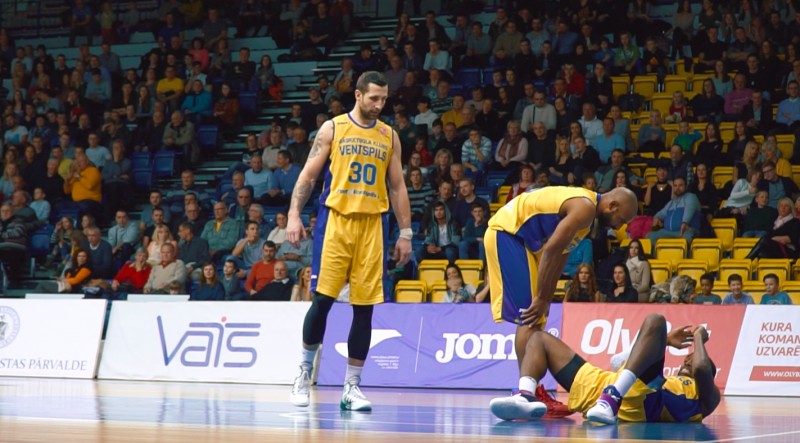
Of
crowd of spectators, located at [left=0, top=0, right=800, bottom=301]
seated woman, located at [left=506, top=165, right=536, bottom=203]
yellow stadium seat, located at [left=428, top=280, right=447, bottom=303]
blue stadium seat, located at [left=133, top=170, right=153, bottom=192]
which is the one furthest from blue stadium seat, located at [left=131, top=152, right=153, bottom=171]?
yellow stadium seat, located at [left=428, top=280, right=447, bottom=303]

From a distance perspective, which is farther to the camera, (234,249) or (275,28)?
(275,28)

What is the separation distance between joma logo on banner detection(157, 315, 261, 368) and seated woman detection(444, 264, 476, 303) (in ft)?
9.48

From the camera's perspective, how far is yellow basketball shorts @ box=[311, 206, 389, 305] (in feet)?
28.8

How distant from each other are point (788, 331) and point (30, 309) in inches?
358

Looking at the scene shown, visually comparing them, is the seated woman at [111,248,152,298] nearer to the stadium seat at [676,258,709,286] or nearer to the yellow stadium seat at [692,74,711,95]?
the stadium seat at [676,258,709,286]

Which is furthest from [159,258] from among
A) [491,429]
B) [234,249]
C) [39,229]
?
[491,429]

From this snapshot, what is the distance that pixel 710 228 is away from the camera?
664 inches

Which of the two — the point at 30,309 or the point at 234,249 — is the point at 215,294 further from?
the point at 30,309

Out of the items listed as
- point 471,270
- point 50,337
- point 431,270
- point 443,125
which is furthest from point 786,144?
point 50,337

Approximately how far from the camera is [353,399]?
28.6 ft

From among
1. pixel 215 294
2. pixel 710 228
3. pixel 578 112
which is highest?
pixel 578 112

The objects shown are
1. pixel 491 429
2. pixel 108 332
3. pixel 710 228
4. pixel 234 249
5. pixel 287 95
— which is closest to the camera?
pixel 491 429

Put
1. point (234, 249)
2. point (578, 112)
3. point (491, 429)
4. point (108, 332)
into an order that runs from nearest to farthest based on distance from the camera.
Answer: point (491, 429), point (108, 332), point (234, 249), point (578, 112)

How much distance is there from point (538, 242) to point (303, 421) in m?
2.05
